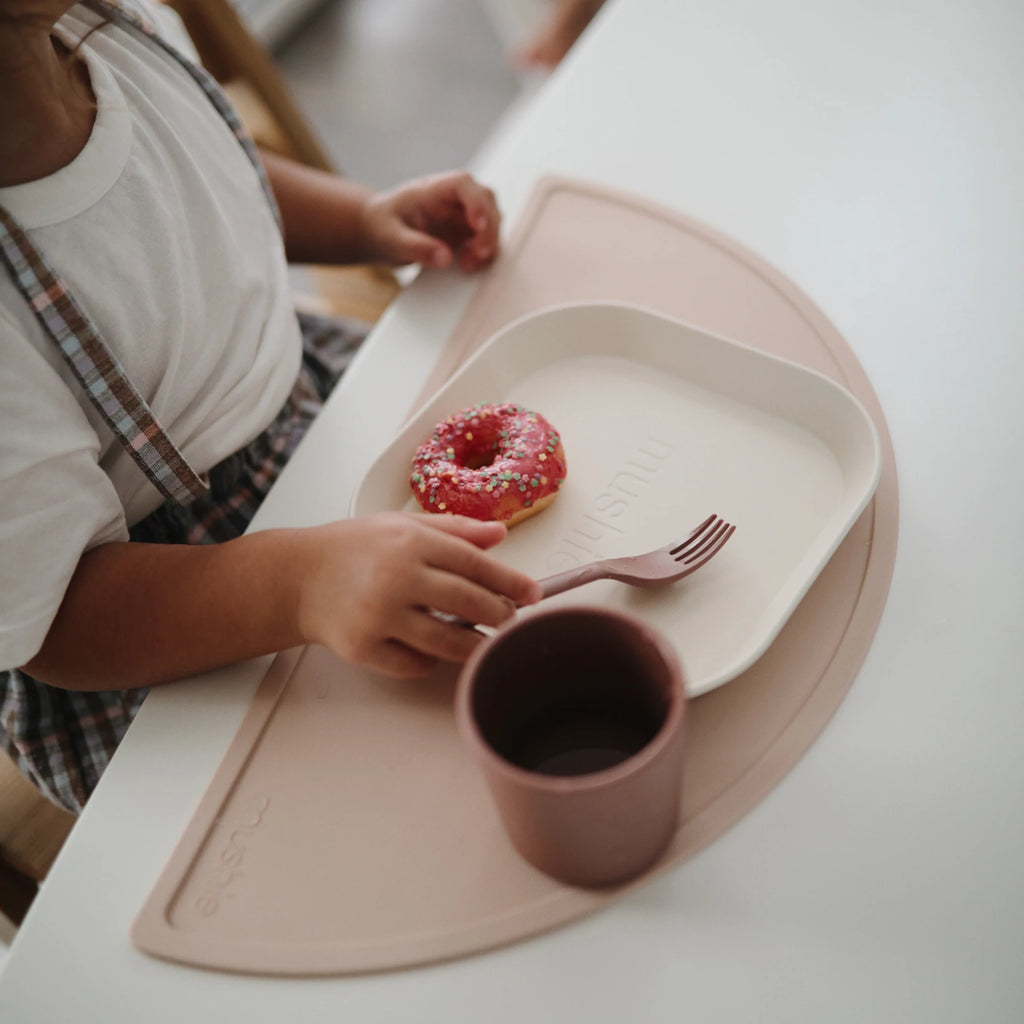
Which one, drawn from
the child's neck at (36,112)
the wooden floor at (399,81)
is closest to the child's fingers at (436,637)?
the child's neck at (36,112)

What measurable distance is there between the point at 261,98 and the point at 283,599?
0.82 meters

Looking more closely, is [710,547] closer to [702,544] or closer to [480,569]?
[702,544]

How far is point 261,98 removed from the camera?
1.21m

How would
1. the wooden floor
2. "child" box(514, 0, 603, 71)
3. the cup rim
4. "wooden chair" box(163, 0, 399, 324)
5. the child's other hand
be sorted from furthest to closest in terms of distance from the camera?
the wooden floor, "child" box(514, 0, 603, 71), "wooden chair" box(163, 0, 399, 324), the child's other hand, the cup rim

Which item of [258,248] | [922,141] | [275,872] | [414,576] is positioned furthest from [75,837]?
[922,141]

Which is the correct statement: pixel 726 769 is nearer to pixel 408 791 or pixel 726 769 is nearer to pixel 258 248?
pixel 408 791

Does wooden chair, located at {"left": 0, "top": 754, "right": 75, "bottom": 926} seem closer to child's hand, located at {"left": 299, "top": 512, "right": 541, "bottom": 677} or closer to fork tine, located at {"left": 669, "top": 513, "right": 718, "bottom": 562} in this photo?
child's hand, located at {"left": 299, "top": 512, "right": 541, "bottom": 677}

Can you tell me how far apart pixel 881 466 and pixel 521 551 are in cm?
27

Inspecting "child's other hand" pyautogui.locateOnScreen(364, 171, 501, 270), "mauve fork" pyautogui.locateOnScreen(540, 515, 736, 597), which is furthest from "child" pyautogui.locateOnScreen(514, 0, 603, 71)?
"mauve fork" pyautogui.locateOnScreen(540, 515, 736, 597)

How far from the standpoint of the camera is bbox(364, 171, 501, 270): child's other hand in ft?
2.91

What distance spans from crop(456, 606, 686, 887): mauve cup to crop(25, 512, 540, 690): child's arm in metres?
0.08

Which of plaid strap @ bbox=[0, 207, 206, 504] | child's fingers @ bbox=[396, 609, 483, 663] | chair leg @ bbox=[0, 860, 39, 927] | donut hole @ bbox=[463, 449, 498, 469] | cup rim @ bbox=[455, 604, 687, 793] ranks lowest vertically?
chair leg @ bbox=[0, 860, 39, 927]

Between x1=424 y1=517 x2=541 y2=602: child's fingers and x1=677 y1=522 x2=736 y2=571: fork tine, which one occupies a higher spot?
x1=677 y1=522 x2=736 y2=571: fork tine

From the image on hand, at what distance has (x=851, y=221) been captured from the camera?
89 centimetres
